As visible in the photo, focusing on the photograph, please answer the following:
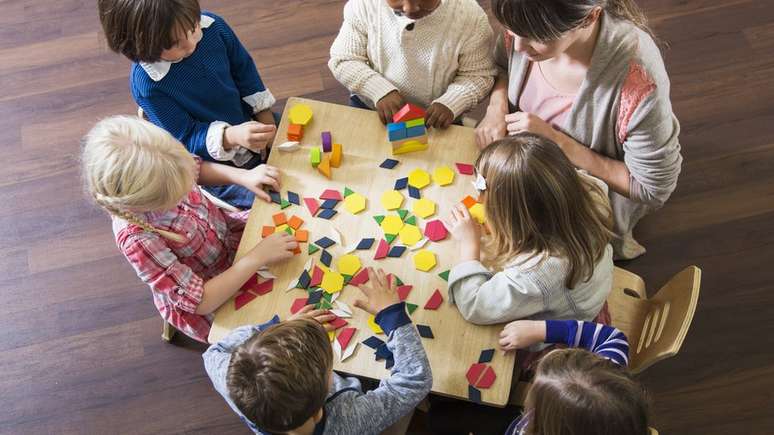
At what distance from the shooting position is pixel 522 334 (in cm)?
153

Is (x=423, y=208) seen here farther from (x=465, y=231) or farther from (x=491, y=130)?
(x=491, y=130)

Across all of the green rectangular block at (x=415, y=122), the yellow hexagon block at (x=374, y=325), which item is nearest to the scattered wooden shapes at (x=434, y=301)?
the yellow hexagon block at (x=374, y=325)

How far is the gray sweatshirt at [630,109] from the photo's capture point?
1.62m

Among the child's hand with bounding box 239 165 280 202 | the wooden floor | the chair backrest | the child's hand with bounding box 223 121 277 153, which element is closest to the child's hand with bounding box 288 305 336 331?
the child's hand with bounding box 239 165 280 202

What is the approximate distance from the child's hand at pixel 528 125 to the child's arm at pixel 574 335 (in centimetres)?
50

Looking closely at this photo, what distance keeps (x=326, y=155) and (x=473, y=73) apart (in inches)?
20.1

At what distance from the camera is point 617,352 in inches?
61.5

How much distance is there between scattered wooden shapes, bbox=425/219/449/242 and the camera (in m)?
1.67

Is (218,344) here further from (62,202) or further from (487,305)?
(62,202)

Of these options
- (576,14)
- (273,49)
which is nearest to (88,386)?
(273,49)

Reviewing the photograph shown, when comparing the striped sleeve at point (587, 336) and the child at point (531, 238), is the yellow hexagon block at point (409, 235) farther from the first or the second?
the striped sleeve at point (587, 336)

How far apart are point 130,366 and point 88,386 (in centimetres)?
15

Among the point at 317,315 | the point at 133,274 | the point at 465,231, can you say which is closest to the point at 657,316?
the point at 465,231

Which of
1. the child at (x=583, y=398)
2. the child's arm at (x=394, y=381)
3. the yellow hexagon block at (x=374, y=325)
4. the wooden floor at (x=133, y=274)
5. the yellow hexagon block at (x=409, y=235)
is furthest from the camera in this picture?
the wooden floor at (x=133, y=274)
